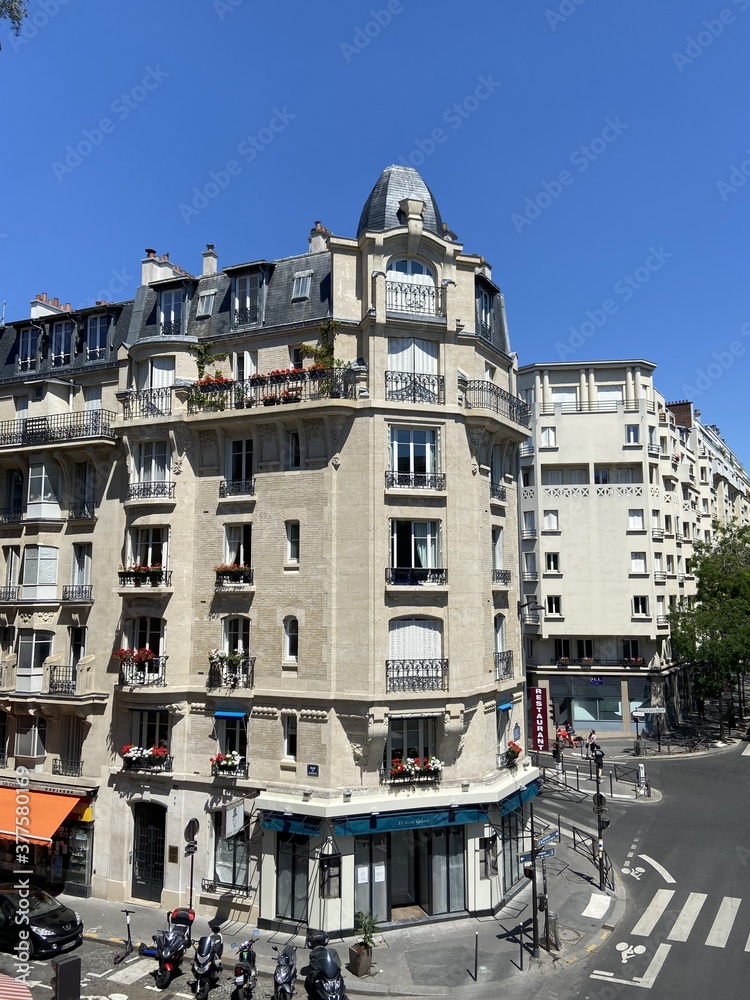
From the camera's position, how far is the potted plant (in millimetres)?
20172

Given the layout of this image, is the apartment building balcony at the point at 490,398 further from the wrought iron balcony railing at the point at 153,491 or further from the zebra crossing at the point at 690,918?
the zebra crossing at the point at 690,918

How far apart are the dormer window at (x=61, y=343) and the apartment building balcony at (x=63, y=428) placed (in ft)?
9.41

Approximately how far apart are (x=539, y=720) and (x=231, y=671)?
543 inches

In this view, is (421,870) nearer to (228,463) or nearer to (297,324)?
(228,463)

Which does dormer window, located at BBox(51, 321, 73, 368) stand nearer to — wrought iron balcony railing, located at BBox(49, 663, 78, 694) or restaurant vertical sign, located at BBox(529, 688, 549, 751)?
wrought iron balcony railing, located at BBox(49, 663, 78, 694)

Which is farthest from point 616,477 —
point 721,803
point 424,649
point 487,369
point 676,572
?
point 424,649

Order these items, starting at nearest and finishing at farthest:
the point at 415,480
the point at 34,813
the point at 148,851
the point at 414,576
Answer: the point at 414,576
the point at 415,480
the point at 148,851
the point at 34,813

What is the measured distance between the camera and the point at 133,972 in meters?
20.7

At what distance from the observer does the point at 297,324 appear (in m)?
26.6

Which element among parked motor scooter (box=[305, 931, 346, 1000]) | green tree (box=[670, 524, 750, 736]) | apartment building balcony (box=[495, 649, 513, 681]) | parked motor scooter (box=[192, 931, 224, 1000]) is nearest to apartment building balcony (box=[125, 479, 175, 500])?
apartment building balcony (box=[495, 649, 513, 681])

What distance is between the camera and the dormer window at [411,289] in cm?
2606

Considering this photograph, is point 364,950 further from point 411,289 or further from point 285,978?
point 411,289

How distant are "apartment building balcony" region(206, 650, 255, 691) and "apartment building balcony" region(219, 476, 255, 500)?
5740 millimetres

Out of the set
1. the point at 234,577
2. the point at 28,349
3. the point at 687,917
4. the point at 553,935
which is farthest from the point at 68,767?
the point at 687,917
